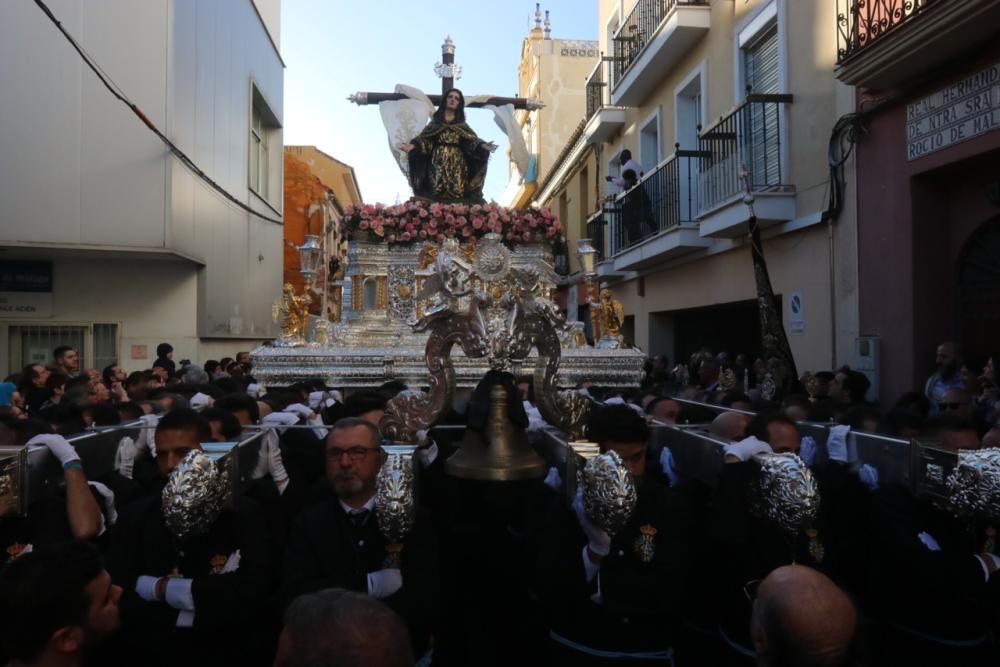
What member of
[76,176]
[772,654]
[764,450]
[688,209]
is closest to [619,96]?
[688,209]

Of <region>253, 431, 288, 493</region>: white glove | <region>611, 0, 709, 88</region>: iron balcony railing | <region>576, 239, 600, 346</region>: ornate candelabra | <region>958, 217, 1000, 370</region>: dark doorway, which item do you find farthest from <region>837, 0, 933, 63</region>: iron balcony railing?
<region>253, 431, 288, 493</region>: white glove

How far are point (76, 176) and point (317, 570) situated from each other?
426 inches

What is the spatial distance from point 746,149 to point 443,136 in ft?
12.4

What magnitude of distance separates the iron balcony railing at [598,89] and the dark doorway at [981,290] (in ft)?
35.9

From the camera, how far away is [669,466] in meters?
3.71

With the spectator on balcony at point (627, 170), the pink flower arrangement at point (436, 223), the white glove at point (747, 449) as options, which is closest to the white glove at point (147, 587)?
the white glove at point (747, 449)

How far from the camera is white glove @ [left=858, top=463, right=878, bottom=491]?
3.07m

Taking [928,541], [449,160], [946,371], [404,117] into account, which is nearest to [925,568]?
[928,541]

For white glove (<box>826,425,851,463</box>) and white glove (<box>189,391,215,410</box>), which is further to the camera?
white glove (<box>189,391,215,410</box>)

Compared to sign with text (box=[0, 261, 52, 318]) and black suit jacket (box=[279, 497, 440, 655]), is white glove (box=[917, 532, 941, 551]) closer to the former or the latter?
black suit jacket (box=[279, 497, 440, 655])

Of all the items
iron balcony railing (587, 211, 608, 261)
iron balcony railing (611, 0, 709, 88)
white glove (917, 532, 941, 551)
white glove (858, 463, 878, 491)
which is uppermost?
iron balcony railing (611, 0, 709, 88)

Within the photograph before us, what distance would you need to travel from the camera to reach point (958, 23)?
5.89m

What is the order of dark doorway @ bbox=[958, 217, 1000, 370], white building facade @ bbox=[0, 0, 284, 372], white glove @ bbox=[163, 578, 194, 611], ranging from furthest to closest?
white building facade @ bbox=[0, 0, 284, 372]
dark doorway @ bbox=[958, 217, 1000, 370]
white glove @ bbox=[163, 578, 194, 611]

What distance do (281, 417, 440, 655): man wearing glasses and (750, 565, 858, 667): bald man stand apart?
1169mm
